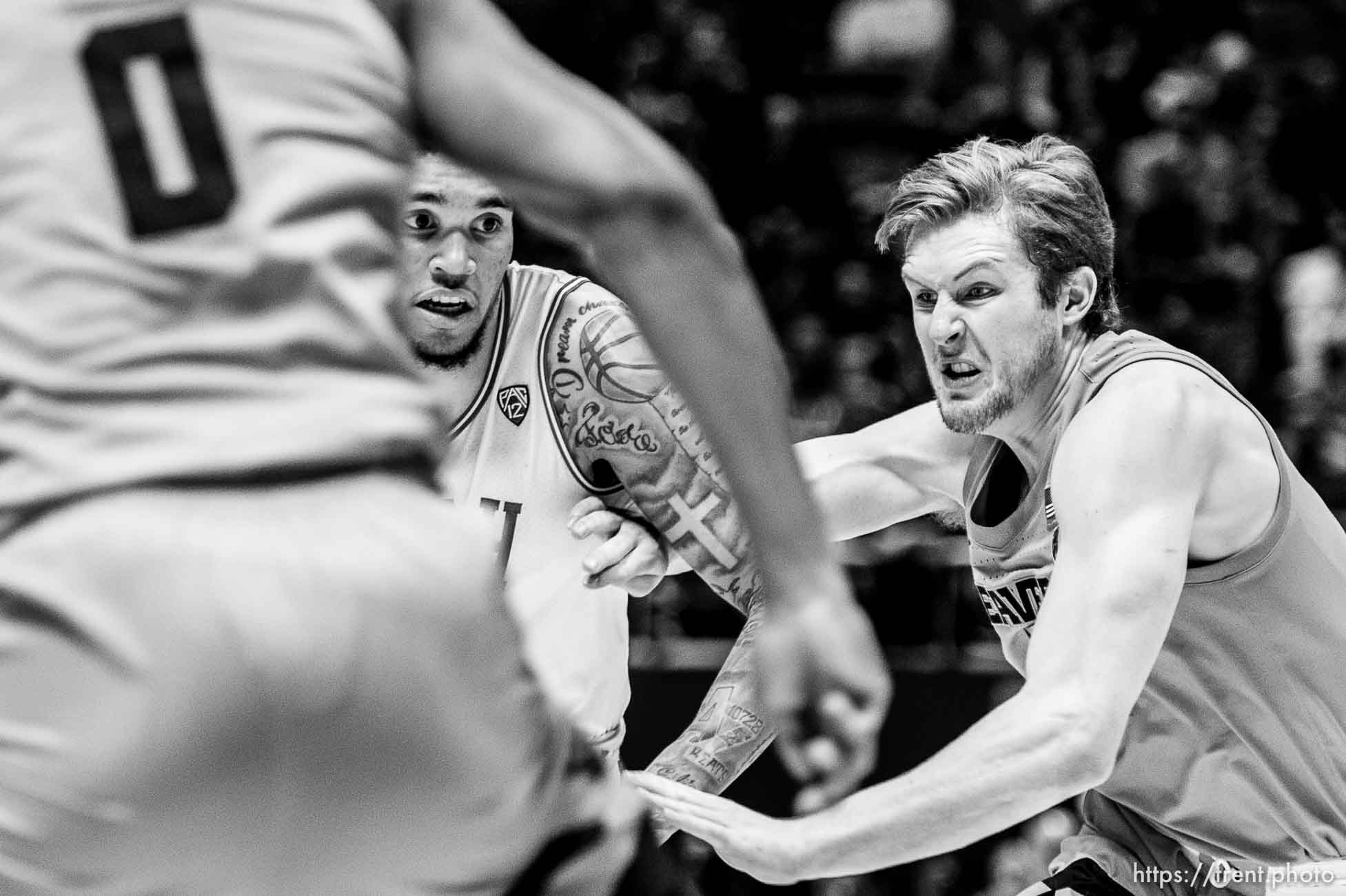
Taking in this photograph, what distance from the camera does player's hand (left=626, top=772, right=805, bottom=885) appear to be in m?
2.95

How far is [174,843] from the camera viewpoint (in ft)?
5.65

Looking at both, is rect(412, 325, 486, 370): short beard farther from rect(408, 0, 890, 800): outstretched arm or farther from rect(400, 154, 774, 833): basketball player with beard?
rect(408, 0, 890, 800): outstretched arm

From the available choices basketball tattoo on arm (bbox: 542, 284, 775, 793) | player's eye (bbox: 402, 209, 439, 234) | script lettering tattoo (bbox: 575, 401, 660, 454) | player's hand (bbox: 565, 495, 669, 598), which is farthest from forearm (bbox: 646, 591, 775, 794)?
player's eye (bbox: 402, 209, 439, 234)

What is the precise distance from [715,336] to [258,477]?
481mm

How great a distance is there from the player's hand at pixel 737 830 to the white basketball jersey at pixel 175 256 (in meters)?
1.31

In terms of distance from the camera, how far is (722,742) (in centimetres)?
388

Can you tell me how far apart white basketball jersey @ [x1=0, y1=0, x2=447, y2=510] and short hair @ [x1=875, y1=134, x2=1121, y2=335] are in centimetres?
235

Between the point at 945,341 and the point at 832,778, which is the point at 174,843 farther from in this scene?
the point at 945,341

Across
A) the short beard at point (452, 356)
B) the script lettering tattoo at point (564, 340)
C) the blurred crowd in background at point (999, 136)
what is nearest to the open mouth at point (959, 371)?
the script lettering tattoo at point (564, 340)

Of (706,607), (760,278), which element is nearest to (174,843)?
(706,607)

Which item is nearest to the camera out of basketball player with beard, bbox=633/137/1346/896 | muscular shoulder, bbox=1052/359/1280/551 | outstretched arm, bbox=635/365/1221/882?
outstretched arm, bbox=635/365/1221/882

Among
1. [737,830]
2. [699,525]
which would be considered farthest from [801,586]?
[699,525]

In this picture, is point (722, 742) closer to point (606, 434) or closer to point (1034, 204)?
point (606, 434)

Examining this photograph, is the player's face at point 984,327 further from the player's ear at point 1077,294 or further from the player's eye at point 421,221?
the player's eye at point 421,221
